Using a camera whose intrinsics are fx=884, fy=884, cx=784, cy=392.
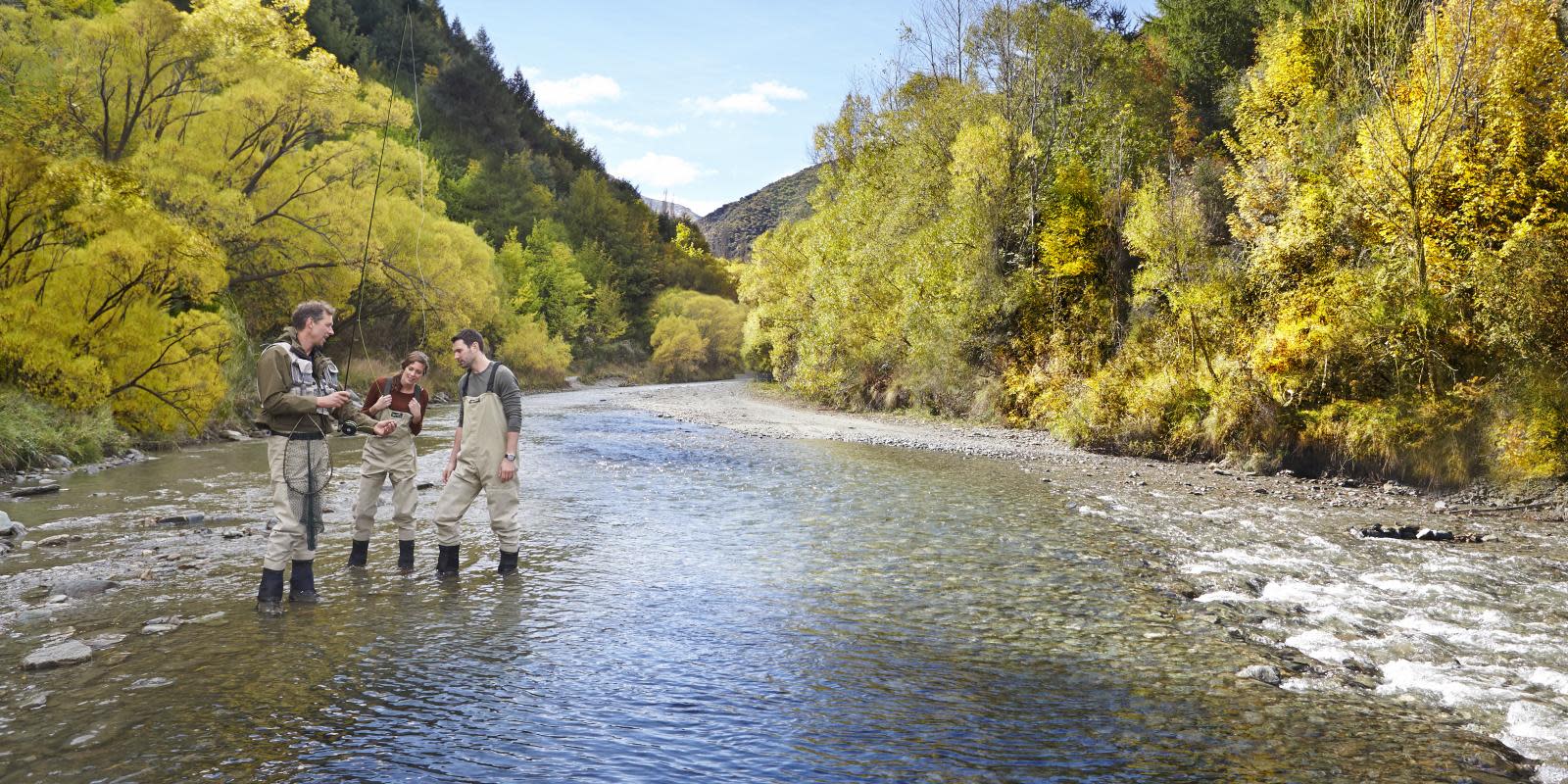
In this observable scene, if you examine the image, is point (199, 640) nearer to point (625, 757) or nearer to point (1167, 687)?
point (625, 757)

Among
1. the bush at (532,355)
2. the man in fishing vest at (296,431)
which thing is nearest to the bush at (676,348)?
the bush at (532,355)

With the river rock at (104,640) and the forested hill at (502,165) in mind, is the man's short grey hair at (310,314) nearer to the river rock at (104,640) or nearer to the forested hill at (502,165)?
the river rock at (104,640)

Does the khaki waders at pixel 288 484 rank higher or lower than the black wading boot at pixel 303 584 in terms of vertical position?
higher

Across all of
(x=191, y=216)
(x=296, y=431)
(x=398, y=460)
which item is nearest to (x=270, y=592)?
(x=296, y=431)

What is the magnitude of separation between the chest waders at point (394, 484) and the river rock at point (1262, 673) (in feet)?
24.7

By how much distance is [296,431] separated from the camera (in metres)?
7.34

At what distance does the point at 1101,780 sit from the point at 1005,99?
30.3 metres

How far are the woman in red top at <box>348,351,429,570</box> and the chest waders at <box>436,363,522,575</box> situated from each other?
47 centimetres

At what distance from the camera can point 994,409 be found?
29.5m

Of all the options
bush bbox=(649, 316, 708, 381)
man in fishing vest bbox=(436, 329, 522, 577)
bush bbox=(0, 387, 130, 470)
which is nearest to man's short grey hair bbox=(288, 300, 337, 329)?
man in fishing vest bbox=(436, 329, 522, 577)

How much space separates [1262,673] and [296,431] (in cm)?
768

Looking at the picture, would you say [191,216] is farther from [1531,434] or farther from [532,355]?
[532,355]

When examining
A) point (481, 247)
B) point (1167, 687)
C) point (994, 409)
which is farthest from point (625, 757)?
point (481, 247)

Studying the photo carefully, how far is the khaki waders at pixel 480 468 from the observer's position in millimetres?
8672
